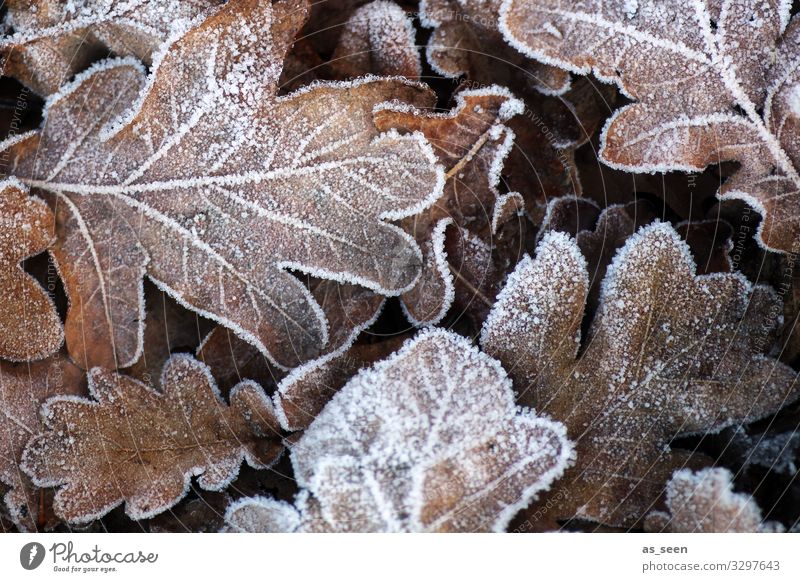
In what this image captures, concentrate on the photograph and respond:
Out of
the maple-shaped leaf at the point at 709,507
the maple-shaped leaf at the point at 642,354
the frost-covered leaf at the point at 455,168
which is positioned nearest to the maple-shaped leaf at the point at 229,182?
the frost-covered leaf at the point at 455,168

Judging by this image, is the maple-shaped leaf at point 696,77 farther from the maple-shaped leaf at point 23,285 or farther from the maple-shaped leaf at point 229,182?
the maple-shaped leaf at point 23,285

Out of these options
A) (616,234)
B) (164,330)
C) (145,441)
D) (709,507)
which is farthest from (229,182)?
(709,507)

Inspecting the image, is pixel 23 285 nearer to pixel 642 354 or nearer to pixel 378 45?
pixel 378 45

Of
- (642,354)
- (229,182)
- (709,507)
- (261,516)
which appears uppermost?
(229,182)

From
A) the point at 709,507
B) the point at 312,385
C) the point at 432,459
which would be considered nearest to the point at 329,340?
the point at 312,385

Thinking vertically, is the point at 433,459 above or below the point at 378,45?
below
